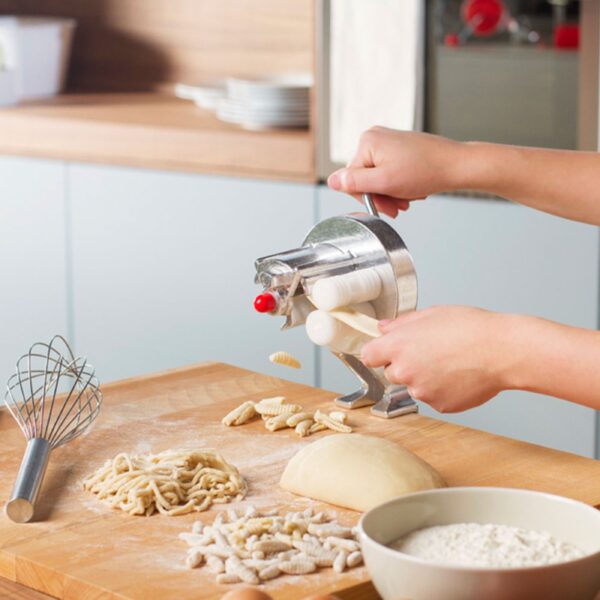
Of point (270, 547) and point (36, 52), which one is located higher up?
point (36, 52)

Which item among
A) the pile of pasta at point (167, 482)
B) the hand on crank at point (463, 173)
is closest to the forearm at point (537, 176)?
the hand on crank at point (463, 173)

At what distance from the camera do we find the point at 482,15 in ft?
8.00

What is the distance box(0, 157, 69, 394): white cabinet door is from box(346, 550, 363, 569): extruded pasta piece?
2144 millimetres

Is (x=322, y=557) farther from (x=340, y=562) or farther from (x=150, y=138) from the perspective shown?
(x=150, y=138)

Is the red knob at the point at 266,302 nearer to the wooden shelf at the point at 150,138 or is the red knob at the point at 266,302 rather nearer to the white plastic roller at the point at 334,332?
the white plastic roller at the point at 334,332

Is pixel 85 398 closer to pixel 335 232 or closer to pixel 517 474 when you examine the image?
pixel 335 232

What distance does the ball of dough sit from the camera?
123cm

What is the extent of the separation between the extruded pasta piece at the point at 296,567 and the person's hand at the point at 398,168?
548mm

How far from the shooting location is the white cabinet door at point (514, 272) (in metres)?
2.30

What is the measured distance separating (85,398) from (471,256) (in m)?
1.04

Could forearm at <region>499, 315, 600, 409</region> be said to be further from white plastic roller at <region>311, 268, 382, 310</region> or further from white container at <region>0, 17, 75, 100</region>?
white container at <region>0, 17, 75, 100</region>

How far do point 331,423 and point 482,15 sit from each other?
1.23 m

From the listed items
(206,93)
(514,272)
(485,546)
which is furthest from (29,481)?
(206,93)

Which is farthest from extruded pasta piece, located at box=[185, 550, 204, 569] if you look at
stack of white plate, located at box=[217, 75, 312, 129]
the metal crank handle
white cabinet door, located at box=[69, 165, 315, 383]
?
stack of white plate, located at box=[217, 75, 312, 129]
